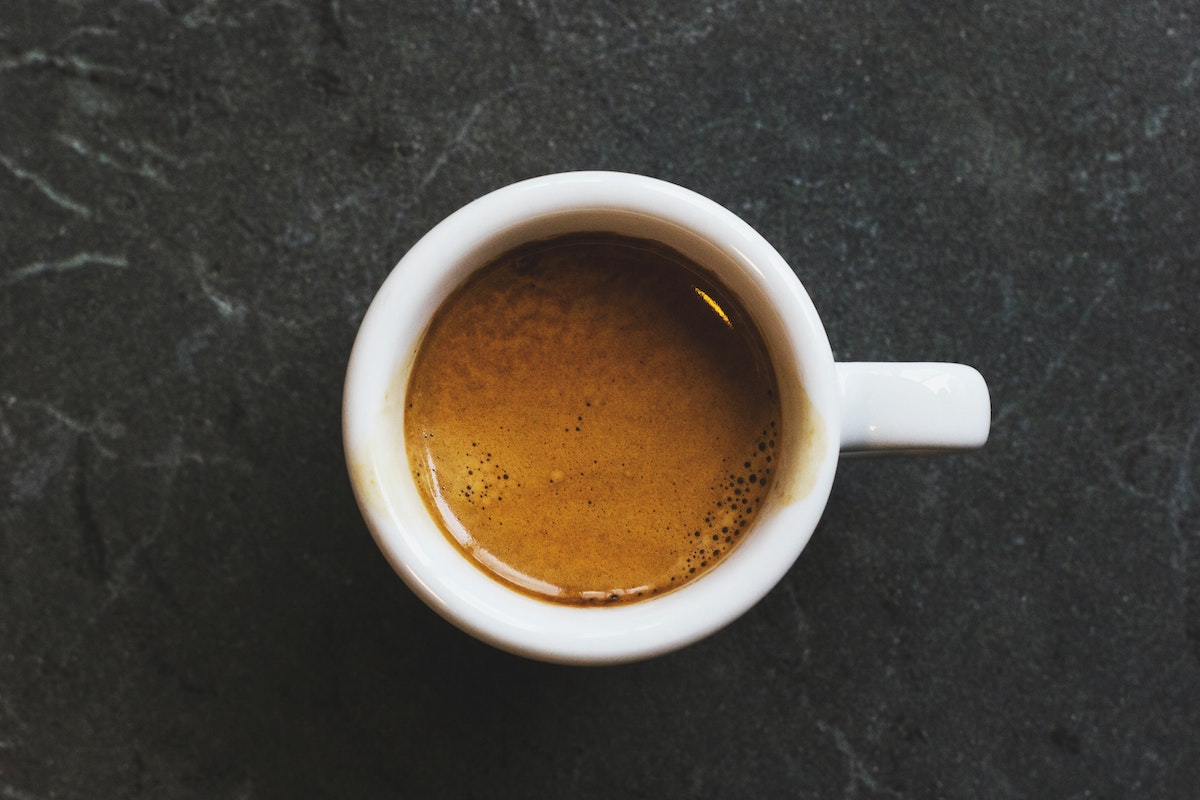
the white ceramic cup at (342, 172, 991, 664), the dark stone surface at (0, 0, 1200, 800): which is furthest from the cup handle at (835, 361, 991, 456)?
the dark stone surface at (0, 0, 1200, 800)

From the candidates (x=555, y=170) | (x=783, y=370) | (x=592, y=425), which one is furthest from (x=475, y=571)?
(x=555, y=170)

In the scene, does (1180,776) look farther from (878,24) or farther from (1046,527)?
(878,24)

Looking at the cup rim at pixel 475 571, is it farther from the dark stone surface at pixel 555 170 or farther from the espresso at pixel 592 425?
the dark stone surface at pixel 555 170

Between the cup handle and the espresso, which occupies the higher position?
the cup handle

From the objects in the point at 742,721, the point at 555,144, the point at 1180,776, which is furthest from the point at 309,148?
the point at 1180,776

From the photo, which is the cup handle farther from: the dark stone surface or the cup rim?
the dark stone surface

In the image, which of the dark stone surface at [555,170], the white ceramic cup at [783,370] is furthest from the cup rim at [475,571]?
the dark stone surface at [555,170]

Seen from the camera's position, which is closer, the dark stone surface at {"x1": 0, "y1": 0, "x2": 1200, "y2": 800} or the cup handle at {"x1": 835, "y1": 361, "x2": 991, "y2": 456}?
the cup handle at {"x1": 835, "y1": 361, "x2": 991, "y2": 456}

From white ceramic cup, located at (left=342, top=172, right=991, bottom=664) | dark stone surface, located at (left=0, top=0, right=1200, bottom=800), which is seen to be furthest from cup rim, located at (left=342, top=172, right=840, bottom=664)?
dark stone surface, located at (left=0, top=0, right=1200, bottom=800)
